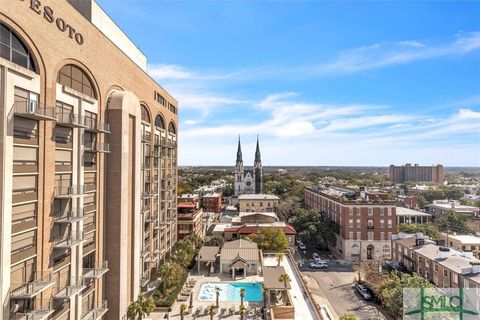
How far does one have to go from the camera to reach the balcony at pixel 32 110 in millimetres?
19562

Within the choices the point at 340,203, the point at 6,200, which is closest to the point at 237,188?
the point at 340,203

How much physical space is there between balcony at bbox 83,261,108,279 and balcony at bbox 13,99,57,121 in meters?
14.7

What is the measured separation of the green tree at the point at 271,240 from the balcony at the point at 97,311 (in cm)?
3850

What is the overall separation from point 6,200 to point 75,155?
8.97 meters

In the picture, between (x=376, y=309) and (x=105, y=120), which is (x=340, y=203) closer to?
(x=376, y=309)

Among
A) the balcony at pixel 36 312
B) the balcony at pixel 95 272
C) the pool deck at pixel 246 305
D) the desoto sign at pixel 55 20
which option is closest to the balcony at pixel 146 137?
the desoto sign at pixel 55 20

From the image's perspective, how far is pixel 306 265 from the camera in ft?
220

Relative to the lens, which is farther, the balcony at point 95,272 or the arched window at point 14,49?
the balcony at point 95,272

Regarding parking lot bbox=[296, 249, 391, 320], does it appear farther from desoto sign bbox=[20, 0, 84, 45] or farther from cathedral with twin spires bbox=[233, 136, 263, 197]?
cathedral with twin spires bbox=[233, 136, 263, 197]

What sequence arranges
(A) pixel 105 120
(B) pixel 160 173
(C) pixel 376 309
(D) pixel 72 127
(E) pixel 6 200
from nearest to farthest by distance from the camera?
A: (E) pixel 6 200
(D) pixel 72 127
(A) pixel 105 120
(C) pixel 376 309
(B) pixel 160 173

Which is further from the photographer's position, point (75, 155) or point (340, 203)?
point (340, 203)

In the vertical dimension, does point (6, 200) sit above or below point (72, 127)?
below

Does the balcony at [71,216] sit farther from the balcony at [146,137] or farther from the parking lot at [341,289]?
the parking lot at [341,289]

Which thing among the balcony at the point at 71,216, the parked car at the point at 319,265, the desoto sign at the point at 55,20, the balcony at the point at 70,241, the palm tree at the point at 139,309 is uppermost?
the desoto sign at the point at 55,20
